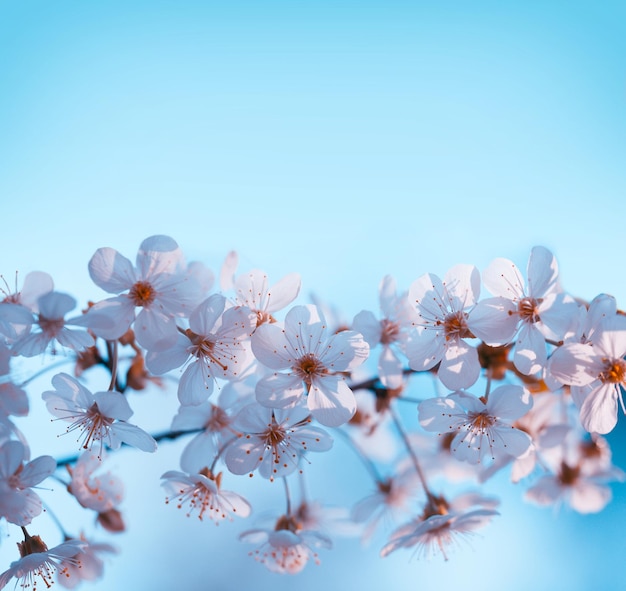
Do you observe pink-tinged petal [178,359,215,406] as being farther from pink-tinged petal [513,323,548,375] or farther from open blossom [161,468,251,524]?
pink-tinged petal [513,323,548,375]

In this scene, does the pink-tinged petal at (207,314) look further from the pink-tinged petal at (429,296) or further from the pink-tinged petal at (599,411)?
the pink-tinged petal at (599,411)

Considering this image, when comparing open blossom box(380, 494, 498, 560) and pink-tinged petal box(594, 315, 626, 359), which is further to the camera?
open blossom box(380, 494, 498, 560)

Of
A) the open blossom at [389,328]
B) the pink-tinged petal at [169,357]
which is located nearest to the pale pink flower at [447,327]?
the open blossom at [389,328]

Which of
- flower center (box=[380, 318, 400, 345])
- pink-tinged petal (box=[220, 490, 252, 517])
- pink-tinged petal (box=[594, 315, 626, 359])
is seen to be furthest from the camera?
flower center (box=[380, 318, 400, 345])

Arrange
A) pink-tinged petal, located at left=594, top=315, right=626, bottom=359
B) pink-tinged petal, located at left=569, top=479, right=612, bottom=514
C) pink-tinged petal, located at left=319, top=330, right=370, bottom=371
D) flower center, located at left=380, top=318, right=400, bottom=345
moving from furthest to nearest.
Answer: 1. pink-tinged petal, located at left=569, top=479, right=612, bottom=514
2. flower center, located at left=380, top=318, right=400, bottom=345
3. pink-tinged petal, located at left=319, top=330, right=370, bottom=371
4. pink-tinged petal, located at left=594, top=315, right=626, bottom=359

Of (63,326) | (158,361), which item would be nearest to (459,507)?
(158,361)

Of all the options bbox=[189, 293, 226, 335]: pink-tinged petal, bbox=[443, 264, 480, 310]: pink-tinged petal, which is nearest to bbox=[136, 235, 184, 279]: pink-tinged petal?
bbox=[189, 293, 226, 335]: pink-tinged petal

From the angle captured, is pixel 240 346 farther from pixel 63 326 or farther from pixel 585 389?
pixel 585 389
